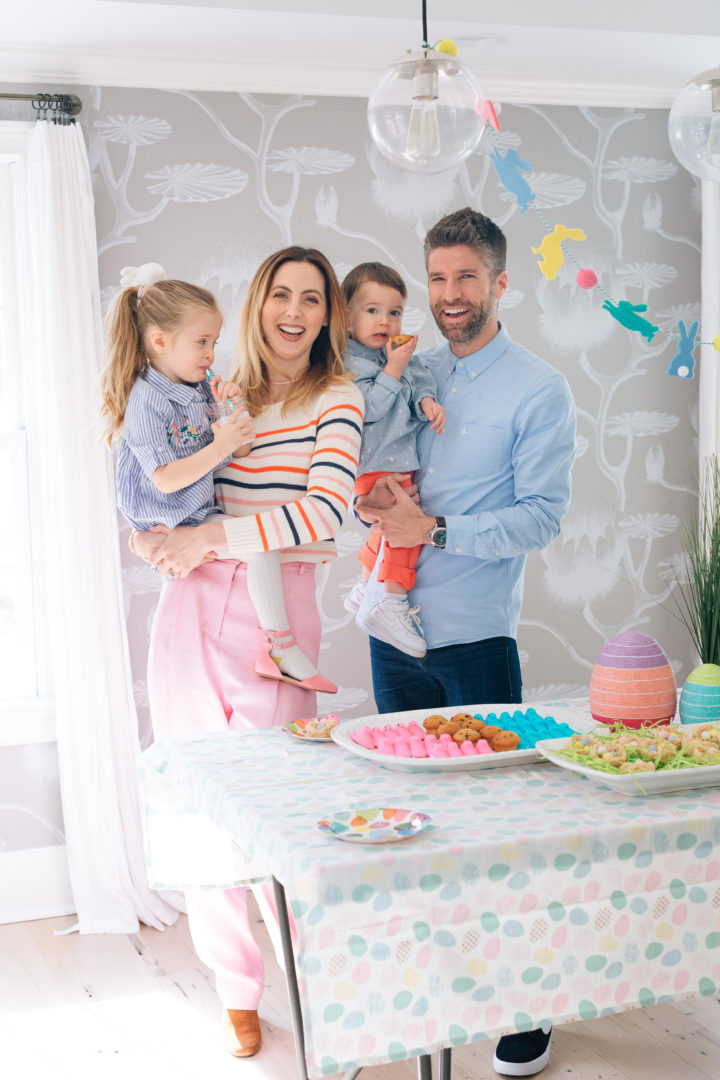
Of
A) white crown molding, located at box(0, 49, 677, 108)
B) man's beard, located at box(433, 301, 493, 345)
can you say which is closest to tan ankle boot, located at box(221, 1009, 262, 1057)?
man's beard, located at box(433, 301, 493, 345)

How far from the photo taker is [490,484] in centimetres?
232

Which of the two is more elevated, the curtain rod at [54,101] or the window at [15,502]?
the curtain rod at [54,101]

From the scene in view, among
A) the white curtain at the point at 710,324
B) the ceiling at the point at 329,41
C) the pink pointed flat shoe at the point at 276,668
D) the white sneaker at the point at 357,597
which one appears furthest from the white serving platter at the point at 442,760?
the white curtain at the point at 710,324

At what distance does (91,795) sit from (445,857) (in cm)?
206

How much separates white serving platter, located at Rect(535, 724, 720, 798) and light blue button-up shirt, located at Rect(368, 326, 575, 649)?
779 millimetres

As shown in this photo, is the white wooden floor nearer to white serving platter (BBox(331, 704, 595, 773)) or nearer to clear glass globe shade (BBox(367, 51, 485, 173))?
white serving platter (BBox(331, 704, 595, 773))

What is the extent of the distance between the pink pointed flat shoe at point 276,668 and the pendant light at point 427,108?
3.06 feet

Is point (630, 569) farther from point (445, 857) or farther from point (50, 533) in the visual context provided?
point (445, 857)

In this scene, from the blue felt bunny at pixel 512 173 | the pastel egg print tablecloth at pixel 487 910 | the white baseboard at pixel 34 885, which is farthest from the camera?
the white baseboard at pixel 34 885

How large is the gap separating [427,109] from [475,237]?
1.93 feet

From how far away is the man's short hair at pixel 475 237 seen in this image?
2.31m

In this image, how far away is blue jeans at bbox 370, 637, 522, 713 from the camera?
2.31 metres

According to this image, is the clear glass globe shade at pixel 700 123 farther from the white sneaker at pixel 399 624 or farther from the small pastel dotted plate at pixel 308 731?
the small pastel dotted plate at pixel 308 731

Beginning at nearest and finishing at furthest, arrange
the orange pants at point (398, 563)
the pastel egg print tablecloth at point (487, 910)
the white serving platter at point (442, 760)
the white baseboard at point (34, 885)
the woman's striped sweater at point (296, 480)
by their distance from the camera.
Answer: the pastel egg print tablecloth at point (487, 910) < the white serving platter at point (442, 760) < the woman's striped sweater at point (296, 480) < the orange pants at point (398, 563) < the white baseboard at point (34, 885)
